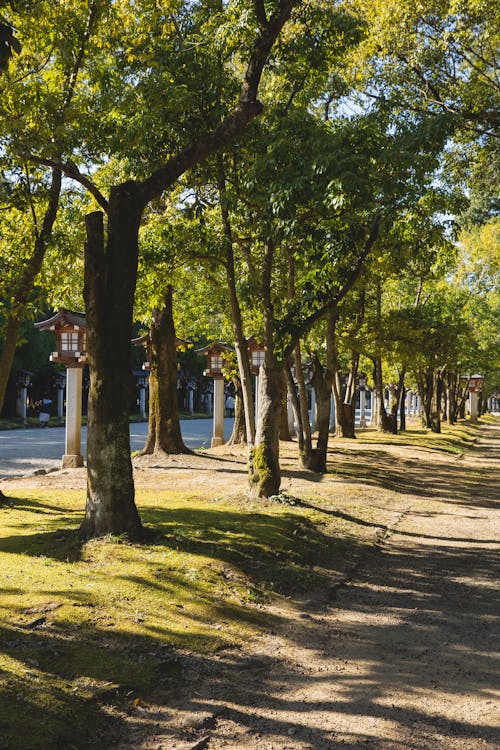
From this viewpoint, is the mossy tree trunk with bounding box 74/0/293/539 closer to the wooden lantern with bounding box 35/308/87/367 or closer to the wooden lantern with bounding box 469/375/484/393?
the wooden lantern with bounding box 35/308/87/367

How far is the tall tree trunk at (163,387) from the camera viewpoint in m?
19.8

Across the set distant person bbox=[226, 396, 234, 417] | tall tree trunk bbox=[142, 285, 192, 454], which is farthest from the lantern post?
tall tree trunk bbox=[142, 285, 192, 454]

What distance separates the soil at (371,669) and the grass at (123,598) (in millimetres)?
292

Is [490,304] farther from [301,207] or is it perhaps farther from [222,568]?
[222,568]

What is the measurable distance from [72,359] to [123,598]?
13.3 metres

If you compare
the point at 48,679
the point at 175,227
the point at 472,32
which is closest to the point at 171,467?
the point at 175,227

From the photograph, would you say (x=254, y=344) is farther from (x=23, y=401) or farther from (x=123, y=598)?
(x=23, y=401)

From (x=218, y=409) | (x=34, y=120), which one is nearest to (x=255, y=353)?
(x=218, y=409)

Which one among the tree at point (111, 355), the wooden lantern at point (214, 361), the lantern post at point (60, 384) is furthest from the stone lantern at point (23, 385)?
the tree at point (111, 355)

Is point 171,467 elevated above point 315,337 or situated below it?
below

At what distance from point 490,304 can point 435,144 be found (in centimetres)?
3176

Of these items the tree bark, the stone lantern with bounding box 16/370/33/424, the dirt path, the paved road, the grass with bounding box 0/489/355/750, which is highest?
the stone lantern with bounding box 16/370/33/424

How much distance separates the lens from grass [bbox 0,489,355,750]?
461 centimetres

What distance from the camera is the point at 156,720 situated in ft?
15.1
